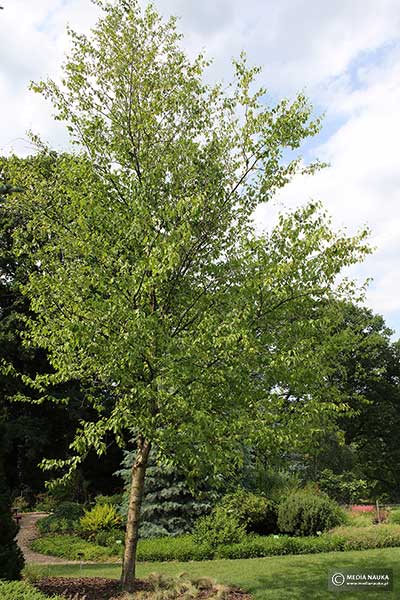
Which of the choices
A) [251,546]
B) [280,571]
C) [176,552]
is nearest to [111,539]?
[176,552]

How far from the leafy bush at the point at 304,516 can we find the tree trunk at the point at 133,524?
7614mm

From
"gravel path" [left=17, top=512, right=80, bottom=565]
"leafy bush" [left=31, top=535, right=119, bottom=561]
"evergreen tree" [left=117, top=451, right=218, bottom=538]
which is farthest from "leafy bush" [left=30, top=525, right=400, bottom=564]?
"evergreen tree" [left=117, top=451, right=218, bottom=538]

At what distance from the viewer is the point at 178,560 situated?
1290cm

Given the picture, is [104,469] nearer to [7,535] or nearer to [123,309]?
[7,535]

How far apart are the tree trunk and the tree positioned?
33 millimetres

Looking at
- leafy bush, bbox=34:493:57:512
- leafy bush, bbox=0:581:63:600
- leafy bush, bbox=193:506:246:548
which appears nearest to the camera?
leafy bush, bbox=0:581:63:600

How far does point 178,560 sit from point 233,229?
8.66 meters

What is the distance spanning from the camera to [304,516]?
49.3ft

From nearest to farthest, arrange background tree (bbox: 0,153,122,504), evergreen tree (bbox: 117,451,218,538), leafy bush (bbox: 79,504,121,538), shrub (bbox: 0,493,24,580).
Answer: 1. shrub (bbox: 0,493,24,580)
2. evergreen tree (bbox: 117,451,218,538)
3. leafy bush (bbox: 79,504,121,538)
4. background tree (bbox: 0,153,122,504)

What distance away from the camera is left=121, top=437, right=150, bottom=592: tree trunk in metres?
8.52

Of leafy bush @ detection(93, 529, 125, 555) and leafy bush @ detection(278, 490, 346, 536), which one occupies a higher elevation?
leafy bush @ detection(278, 490, 346, 536)

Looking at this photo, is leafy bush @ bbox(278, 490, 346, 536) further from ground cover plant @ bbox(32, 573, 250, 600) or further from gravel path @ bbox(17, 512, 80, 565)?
ground cover plant @ bbox(32, 573, 250, 600)

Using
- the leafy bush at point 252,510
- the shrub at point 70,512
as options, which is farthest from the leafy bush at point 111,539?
the leafy bush at point 252,510

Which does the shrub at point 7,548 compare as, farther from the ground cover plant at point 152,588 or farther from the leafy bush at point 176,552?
the leafy bush at point 176,552
